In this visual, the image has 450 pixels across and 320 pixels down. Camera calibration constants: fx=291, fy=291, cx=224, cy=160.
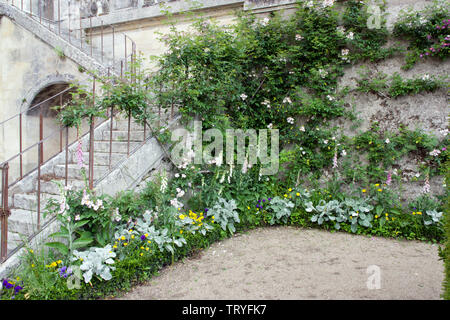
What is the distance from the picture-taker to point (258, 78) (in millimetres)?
5508

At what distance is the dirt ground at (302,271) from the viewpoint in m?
2.67

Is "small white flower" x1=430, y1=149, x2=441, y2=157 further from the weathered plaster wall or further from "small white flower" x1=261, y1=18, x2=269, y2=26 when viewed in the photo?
the weathered plaster wall

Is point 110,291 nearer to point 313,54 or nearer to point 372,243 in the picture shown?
point 372,243

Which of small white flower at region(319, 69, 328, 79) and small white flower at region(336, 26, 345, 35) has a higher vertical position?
small white flower at region(336, 26, 345, 35)

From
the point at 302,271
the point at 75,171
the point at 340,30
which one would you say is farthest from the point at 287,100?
the point at 75,171

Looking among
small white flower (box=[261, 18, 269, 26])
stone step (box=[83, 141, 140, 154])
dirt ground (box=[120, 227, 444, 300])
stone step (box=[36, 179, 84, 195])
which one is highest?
small white flower (box=[261, 18, 269, 26])

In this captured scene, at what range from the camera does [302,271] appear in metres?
3.10

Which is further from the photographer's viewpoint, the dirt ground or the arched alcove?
the arched alcove

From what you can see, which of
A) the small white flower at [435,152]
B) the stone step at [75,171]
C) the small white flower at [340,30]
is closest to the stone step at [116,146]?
the stone step at [75,171]

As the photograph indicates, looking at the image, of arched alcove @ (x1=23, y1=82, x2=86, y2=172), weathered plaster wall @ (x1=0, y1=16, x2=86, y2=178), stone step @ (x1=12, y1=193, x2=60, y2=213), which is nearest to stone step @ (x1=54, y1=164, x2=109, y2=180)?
stone step @ (x1=12, y1=193, x2=60, y2=213)

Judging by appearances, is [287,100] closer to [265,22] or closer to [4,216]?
[265,22]

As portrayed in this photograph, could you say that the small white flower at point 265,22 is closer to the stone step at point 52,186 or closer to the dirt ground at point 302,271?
the dirt ground at point 302,271

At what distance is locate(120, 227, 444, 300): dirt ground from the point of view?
2672mm

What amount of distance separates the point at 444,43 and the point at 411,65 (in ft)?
1.62
